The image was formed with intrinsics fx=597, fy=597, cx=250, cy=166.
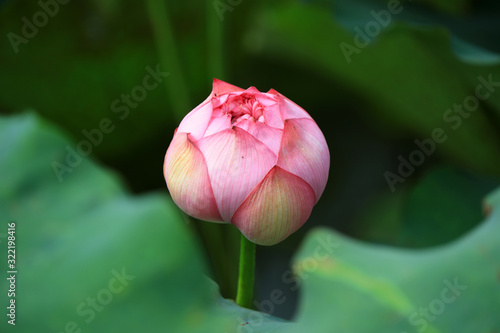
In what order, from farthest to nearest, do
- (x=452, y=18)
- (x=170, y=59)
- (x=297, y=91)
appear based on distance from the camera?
(x=297, y=91), (x=170, y=59), (x=452, y=18)

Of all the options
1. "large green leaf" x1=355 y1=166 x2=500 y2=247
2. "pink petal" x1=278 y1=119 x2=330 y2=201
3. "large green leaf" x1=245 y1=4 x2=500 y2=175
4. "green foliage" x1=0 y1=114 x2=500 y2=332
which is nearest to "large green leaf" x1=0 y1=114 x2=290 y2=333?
"green foliage" x1=0 y1=114 x2=500 y2=332

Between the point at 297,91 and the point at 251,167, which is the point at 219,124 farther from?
the point at 297,91

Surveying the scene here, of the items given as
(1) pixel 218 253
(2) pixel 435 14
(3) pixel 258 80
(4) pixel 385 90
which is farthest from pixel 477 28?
(1) pixel 218 253

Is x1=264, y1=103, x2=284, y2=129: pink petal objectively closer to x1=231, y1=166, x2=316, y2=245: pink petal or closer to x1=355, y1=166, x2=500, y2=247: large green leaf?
x1=231, y1=166, x2=316, y2=245: pink petal

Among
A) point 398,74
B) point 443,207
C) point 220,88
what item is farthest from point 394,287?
point 398,74

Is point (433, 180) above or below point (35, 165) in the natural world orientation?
below

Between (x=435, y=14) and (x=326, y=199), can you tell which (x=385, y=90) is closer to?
(x=435, y=14)
